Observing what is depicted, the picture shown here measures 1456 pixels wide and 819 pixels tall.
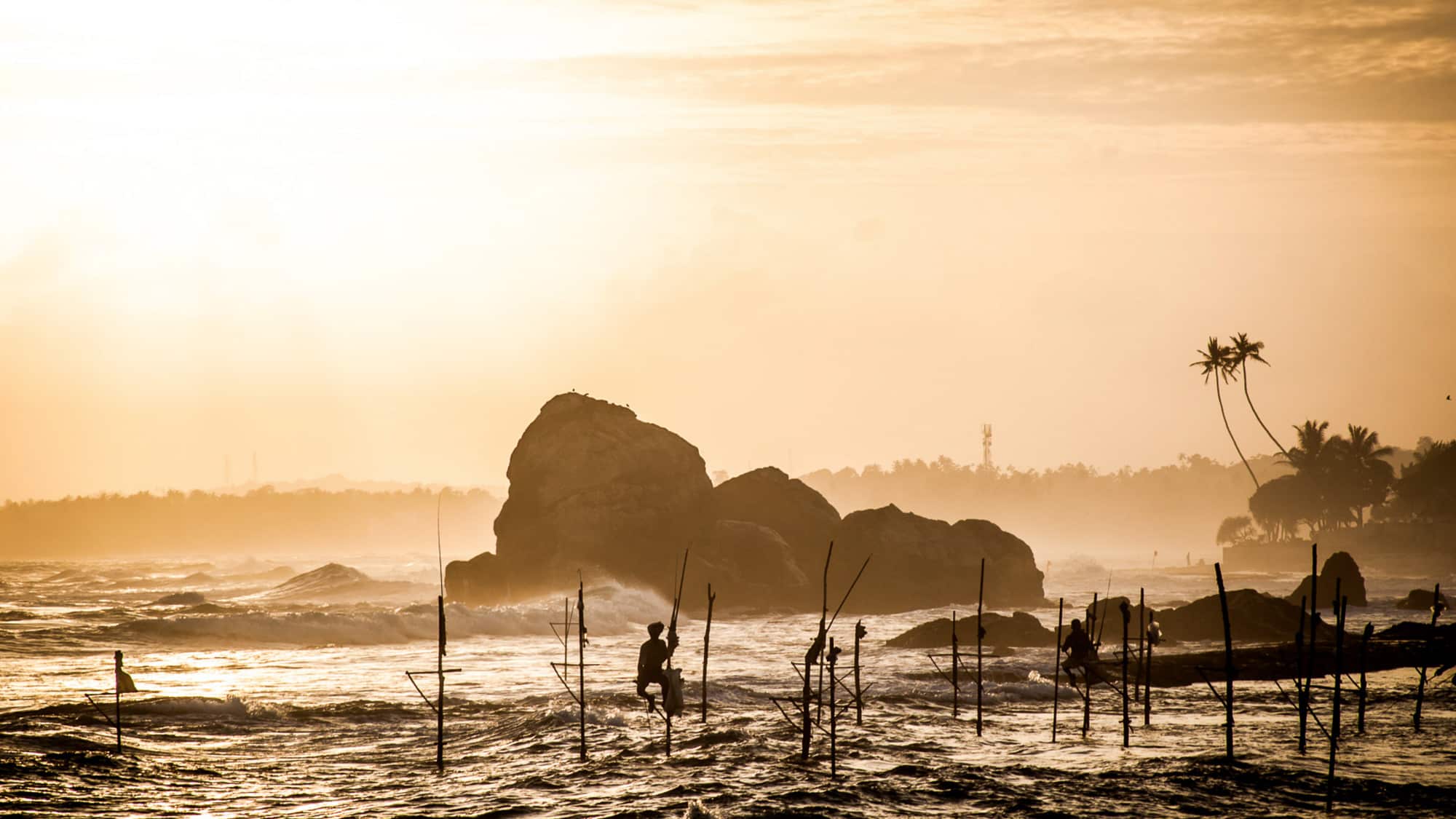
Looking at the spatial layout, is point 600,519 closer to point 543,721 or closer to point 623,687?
point 623,687

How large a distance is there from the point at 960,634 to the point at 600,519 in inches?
958

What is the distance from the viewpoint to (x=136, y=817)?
19344mm

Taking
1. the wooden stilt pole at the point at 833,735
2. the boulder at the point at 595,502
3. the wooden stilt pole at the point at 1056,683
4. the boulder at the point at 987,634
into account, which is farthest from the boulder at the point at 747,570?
the wooden stilt pole at the point at 833,735

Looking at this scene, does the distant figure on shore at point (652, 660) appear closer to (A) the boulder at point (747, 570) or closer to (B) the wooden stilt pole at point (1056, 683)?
(B) the wooden stilt pole at point (1056, 683)

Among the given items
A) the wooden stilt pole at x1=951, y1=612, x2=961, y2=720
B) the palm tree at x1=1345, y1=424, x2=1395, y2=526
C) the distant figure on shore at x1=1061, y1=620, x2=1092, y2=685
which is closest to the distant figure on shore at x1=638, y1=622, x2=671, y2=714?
the wooden stilt pole at x1=951, y1=612, x2=961, y2=720

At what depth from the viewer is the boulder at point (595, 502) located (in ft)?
206

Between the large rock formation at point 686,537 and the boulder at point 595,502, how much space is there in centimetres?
7

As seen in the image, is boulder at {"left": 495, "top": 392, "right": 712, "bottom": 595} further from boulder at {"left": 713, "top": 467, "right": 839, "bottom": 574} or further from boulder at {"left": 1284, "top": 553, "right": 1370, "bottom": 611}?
boulder at {"left": 1284, "top": 553, "right": 1370, "bottom": 611}

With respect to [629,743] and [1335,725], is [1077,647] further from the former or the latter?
[629,743]

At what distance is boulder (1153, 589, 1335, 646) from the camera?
4322 centimetres

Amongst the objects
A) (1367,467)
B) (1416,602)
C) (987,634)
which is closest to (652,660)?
(987,634)

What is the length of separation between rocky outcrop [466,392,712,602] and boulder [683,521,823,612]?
1295 millimetres

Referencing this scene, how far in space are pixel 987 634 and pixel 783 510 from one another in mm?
23458

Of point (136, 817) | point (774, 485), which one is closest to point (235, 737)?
point (136, 817)
